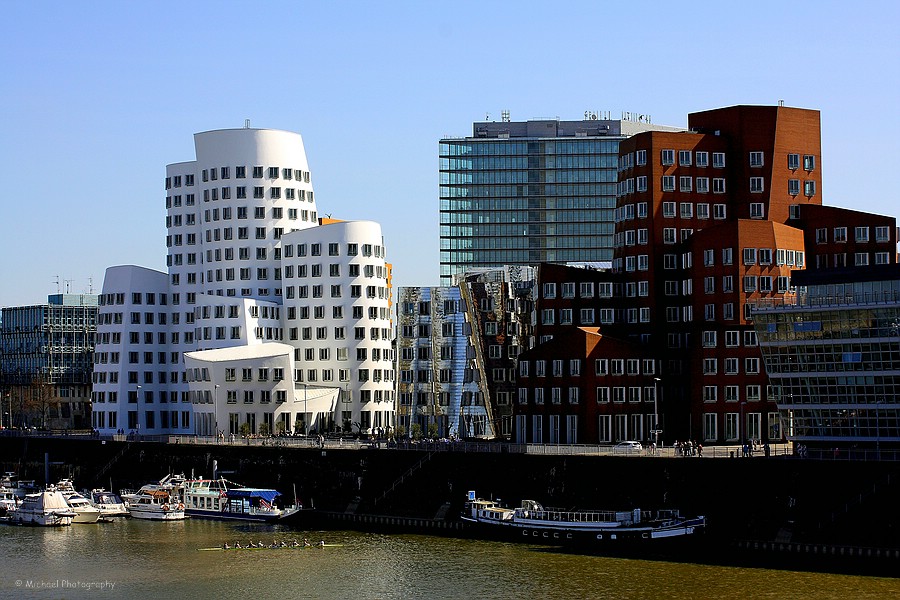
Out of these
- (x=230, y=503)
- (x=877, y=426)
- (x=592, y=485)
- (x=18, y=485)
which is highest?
(x=877, y=426)

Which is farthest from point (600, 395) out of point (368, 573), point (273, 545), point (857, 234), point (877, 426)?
point (368, 573)

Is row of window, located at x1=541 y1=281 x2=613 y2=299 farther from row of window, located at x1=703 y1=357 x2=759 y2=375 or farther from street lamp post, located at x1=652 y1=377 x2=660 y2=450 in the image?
row of window, located at x1=703 y1=357 x2=759 y2=375

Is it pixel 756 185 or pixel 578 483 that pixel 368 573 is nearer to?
pixel 578 483

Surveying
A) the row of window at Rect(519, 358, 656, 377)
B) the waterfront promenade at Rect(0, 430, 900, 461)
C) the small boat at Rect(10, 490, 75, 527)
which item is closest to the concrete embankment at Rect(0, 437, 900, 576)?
the waterfront promenade at Rect(0, 430, 900, 461)

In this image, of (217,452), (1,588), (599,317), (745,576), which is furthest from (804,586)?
(217,452)

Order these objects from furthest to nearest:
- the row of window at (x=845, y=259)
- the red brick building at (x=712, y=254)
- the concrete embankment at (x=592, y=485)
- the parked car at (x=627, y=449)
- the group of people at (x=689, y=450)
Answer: the row of window at (x=845, y=259) < the red brick building at (x=712, y=254) < the parked car at (x=627, y=449) < the group of people at (x=689, y=450) < the concrete embankment at (x=592, y=485)

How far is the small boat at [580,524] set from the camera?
112625 mm

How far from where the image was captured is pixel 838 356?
395ft

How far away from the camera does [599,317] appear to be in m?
160

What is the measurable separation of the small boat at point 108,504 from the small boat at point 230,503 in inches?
253

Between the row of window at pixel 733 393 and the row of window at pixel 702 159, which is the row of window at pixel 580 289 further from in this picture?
the row of window at pixel 733 393

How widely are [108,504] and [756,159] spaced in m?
77.2

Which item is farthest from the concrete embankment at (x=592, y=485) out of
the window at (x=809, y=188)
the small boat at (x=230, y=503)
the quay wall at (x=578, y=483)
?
the window at (x=809, y=188)

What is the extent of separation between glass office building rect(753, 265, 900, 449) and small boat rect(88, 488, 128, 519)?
66.8m
